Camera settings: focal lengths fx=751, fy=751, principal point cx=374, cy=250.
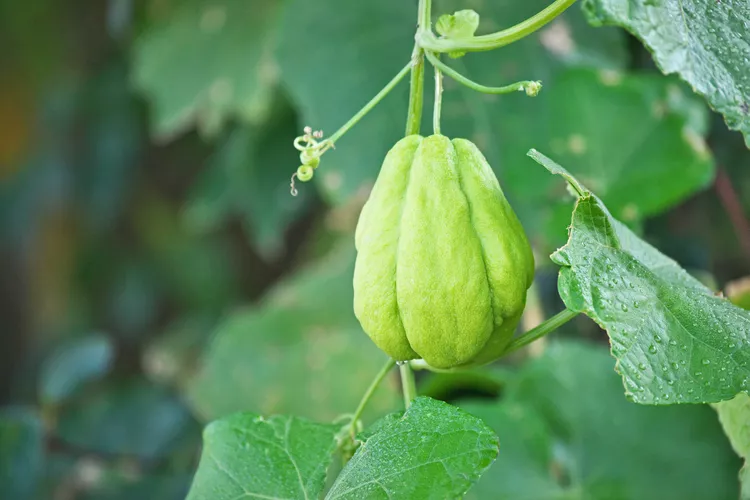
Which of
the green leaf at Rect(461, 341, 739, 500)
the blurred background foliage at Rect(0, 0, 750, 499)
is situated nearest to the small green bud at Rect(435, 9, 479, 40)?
the blurred background foliage at Rect(0, 0, 750, 499)

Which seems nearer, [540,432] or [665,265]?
[665,265]

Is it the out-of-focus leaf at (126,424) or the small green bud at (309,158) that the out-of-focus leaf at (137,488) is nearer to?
the out-of-focus leaf at (126,424)

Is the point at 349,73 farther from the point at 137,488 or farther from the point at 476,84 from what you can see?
the point at 137,488

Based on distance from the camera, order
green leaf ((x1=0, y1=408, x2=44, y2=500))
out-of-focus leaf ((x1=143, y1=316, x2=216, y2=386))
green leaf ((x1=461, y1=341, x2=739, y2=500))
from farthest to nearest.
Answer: out-of-focus leaf ((x1=143, y1=316, x2=216, y2=386))
green leaf ((x1=0, y1=408, x2=44, y2=500))
green leaf ((x1=461, y1=341, x2=739, y2=500))

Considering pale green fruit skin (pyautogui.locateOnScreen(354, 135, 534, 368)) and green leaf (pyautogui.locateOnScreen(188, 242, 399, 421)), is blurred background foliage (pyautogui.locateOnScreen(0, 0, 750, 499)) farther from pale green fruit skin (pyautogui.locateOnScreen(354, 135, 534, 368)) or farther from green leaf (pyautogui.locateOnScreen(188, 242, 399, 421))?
pale green fruit skin (pyautogui.locateOnScreen(354, 135, 534, 368))

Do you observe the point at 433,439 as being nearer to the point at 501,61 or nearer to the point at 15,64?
the point at 501,61

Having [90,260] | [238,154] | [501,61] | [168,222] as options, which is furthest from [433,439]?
[90,260]

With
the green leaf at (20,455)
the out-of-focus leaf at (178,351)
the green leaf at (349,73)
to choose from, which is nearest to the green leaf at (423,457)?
the green leaf at (349,73)
